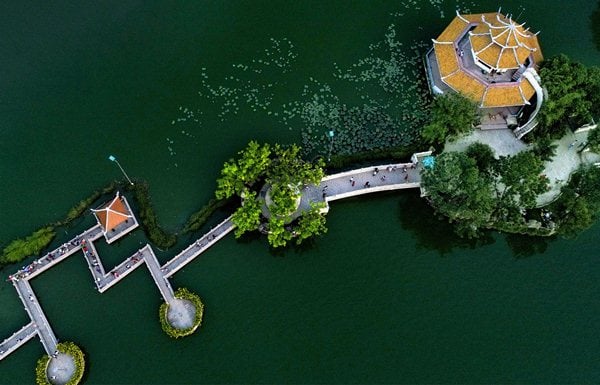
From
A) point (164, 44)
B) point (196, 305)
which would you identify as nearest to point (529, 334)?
point (196, 305)

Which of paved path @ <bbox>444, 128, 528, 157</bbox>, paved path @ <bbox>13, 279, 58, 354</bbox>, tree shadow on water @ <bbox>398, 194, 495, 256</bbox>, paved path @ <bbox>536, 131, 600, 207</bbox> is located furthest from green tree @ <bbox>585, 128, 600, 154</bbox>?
paved path @ <bbox>13, 279, 58, 354</bbox>

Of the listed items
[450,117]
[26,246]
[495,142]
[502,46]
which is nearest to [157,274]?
[26,246]

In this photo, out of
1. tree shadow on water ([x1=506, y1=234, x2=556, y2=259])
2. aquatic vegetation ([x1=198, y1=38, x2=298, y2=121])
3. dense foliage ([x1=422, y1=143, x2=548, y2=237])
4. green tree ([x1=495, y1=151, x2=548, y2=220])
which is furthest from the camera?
aquatic vegetation ([x1=198, y1=38, x2=298, y2=121])

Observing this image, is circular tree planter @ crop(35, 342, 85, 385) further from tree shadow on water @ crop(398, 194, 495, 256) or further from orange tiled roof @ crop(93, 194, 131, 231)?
tree shadow on water @ crop(398, 194, 495, 256)

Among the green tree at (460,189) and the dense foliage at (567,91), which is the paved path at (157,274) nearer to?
the green tree at (460,189)

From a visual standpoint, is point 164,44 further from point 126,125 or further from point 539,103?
point 539,103
